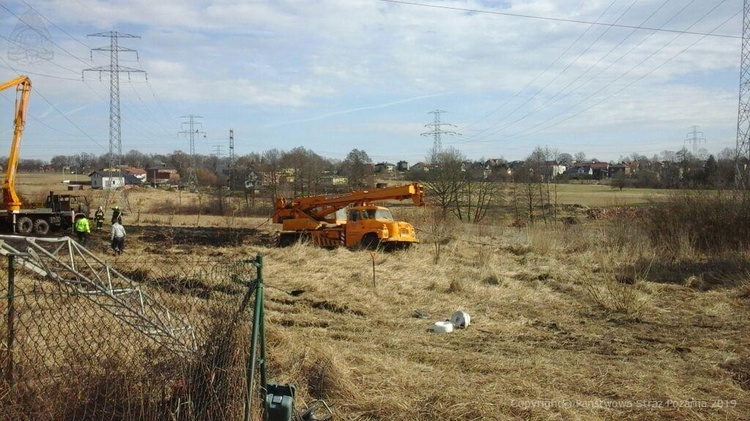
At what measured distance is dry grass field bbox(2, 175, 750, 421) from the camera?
5.62m

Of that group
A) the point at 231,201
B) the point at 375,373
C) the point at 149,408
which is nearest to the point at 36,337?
the point at 149,408

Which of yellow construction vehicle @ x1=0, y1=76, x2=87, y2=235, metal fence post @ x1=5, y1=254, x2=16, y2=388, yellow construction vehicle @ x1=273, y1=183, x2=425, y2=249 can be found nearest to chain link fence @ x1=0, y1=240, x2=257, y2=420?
metal fence post @ x1=5, y1=254, x2=16, y2=388

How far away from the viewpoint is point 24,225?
30.8 m

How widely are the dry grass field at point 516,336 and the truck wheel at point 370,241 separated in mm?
2245

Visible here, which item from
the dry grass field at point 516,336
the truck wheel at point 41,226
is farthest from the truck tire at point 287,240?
the truck wheel at point 41,226

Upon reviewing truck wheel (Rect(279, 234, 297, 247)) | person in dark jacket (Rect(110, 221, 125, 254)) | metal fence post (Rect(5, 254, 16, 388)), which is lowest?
truck wheel (Rect(279, 234, 297, 247))

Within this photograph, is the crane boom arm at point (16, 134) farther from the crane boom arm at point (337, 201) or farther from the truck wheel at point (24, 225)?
the crane boom arm at point (337, 201)

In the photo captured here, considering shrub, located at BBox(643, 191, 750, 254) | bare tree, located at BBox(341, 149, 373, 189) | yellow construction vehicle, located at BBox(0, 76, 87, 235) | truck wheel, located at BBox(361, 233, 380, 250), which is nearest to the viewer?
shrub, located at BBox(643, 191, 750, 254)

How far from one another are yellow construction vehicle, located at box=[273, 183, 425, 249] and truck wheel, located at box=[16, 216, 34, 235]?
13495mm

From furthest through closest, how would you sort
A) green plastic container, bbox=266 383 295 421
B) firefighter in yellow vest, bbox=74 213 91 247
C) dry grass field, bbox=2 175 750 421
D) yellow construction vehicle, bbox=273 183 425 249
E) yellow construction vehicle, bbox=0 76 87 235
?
yellow construction vehicle, bbox=0 76 87 235 < yellow construction vehicle, bbox=273 183 425 249 < firefighter in yellow vest, bbox=74 213 91 247 < dry grass field, bbox=2 175 750 421 < green plastic container, bbox=266 383 295 421

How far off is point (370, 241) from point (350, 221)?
1.40 meters

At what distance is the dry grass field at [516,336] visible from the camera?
5621mm

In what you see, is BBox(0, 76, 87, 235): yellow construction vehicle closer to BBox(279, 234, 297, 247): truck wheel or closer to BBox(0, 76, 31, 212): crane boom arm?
BBox(0, 76, 31, 212): crane boom arm

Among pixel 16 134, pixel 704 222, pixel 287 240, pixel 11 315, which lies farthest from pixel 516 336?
pixel 16 134
